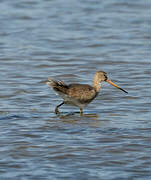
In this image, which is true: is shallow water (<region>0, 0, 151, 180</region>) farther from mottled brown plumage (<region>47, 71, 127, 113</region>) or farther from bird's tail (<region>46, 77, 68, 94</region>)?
bird's tail (<region>46, 77, 68, 94</region>)

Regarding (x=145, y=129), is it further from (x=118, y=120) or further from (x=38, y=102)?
(x=38, y=102)

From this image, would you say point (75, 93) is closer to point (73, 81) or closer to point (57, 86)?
point (57, 86)

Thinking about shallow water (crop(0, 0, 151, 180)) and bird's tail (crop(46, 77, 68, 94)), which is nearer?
shallow water (crop(0, 0, 151, 180))

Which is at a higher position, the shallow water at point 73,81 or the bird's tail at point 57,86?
the bird's tail at point 57,86

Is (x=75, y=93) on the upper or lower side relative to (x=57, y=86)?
lower

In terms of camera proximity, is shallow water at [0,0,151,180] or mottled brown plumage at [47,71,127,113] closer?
shallow water at [0,0,151,180]

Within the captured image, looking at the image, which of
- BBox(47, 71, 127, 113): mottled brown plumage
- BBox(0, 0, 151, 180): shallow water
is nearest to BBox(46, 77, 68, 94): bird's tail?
BBox(47, 71, 127, 113): mottled brown plumage

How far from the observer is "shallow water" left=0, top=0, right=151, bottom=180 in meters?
6.80

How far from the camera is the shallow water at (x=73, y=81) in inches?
268

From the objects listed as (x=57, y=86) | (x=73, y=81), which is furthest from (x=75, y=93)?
(x=73, y=81)

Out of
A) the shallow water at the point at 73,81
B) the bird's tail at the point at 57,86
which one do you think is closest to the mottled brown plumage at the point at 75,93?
the bird's tail at the point at 57,86

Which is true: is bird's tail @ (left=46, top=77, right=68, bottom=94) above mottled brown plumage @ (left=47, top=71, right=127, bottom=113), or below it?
above

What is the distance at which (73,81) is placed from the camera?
1162cm

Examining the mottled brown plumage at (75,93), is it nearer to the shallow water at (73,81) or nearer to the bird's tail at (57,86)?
the bird's tail at (57,86)
